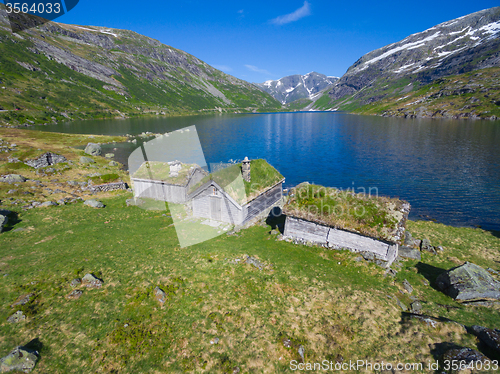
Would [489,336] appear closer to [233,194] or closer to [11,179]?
[233,194]

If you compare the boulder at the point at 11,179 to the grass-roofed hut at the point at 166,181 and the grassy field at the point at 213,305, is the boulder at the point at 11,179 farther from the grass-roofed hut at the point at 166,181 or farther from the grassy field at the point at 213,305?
the grass-roofed hut at the point at 166,181

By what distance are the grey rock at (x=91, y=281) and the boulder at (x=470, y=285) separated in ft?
83.5

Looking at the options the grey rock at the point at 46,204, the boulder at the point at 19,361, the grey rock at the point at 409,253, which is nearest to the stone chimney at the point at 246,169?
the grey rock at the point at 409,253

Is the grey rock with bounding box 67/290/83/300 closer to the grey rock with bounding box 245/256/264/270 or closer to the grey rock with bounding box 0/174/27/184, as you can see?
the grey rock with bounding box 245/256/264/270

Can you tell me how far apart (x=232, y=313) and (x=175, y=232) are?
42.7 feet

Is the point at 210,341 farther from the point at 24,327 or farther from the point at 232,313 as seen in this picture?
the point at 24,327

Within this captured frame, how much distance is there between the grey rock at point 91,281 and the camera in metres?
15.7

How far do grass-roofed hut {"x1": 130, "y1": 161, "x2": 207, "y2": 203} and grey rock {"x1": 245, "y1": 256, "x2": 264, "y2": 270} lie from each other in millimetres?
15761

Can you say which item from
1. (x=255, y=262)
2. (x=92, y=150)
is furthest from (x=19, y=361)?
(x=92, y=150)

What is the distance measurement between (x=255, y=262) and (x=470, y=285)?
15.7 metres

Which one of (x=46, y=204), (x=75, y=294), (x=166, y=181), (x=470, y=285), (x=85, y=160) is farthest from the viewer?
(x=85, y=160)

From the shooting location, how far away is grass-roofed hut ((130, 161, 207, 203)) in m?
32.1

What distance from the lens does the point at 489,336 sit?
40.1 ft

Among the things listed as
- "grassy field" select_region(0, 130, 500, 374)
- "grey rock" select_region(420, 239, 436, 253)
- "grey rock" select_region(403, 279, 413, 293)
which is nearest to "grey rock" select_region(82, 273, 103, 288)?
"grassy field" select_region(0, 130, 500, 374)
